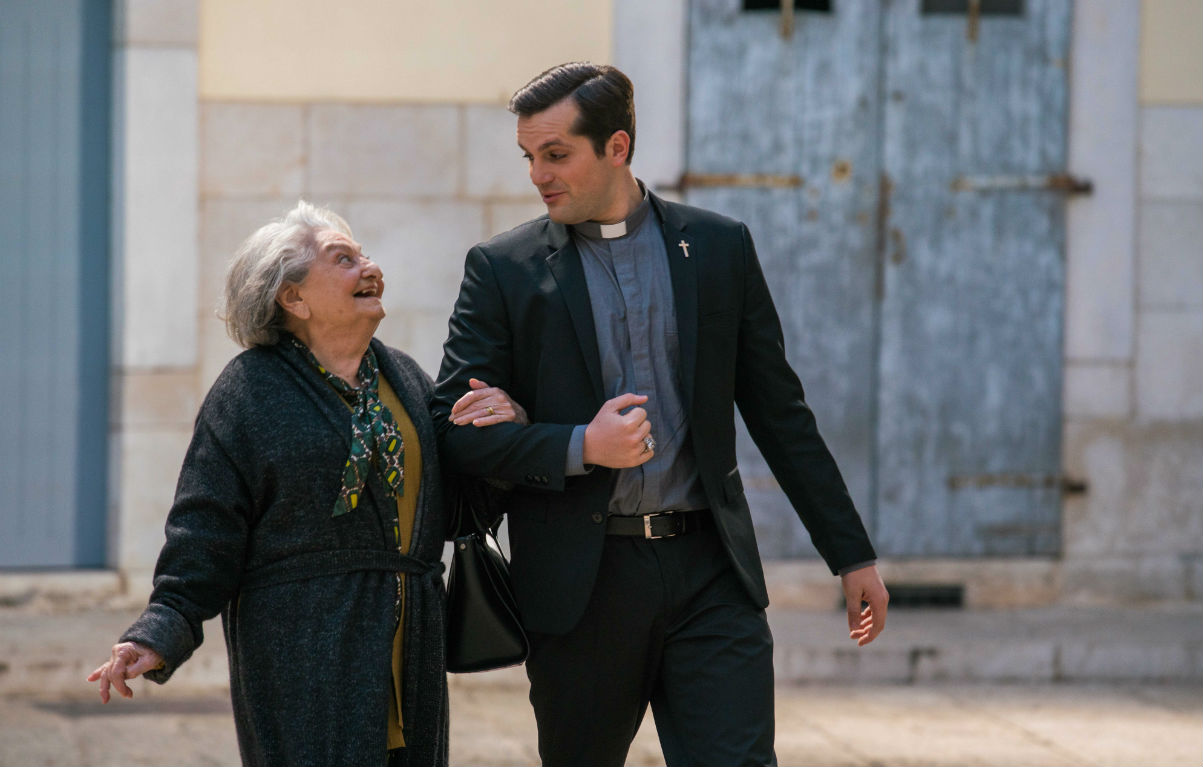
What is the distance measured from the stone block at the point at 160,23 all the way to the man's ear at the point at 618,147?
4454 mm

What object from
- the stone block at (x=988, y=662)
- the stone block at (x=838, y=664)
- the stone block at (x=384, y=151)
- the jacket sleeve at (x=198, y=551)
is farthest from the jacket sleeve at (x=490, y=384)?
the stone block at (x=384, y=151)

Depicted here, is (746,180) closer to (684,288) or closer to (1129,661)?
(1129,661)

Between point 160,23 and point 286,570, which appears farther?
point 160,23

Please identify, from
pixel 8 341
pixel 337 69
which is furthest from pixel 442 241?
pixel 8 341

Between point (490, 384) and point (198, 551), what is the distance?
0.67 m

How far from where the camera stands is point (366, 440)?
10.9 ft

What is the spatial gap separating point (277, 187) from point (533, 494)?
442 cm

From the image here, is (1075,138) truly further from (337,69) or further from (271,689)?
(271,689)

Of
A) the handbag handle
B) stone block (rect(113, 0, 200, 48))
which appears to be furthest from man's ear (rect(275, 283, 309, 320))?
stone block (rect(113, 0, 200, 48))

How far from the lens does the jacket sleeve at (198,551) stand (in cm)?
318

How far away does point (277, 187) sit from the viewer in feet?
24.7

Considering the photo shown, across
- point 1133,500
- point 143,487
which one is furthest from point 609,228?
point 1133,500

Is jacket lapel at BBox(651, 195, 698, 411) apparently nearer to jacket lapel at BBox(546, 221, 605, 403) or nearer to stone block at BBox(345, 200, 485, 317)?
jacket lapel at BBox(546, 221, 605, 403)

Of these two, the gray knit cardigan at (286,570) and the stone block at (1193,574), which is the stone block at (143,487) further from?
the stone block at (1193,574)
